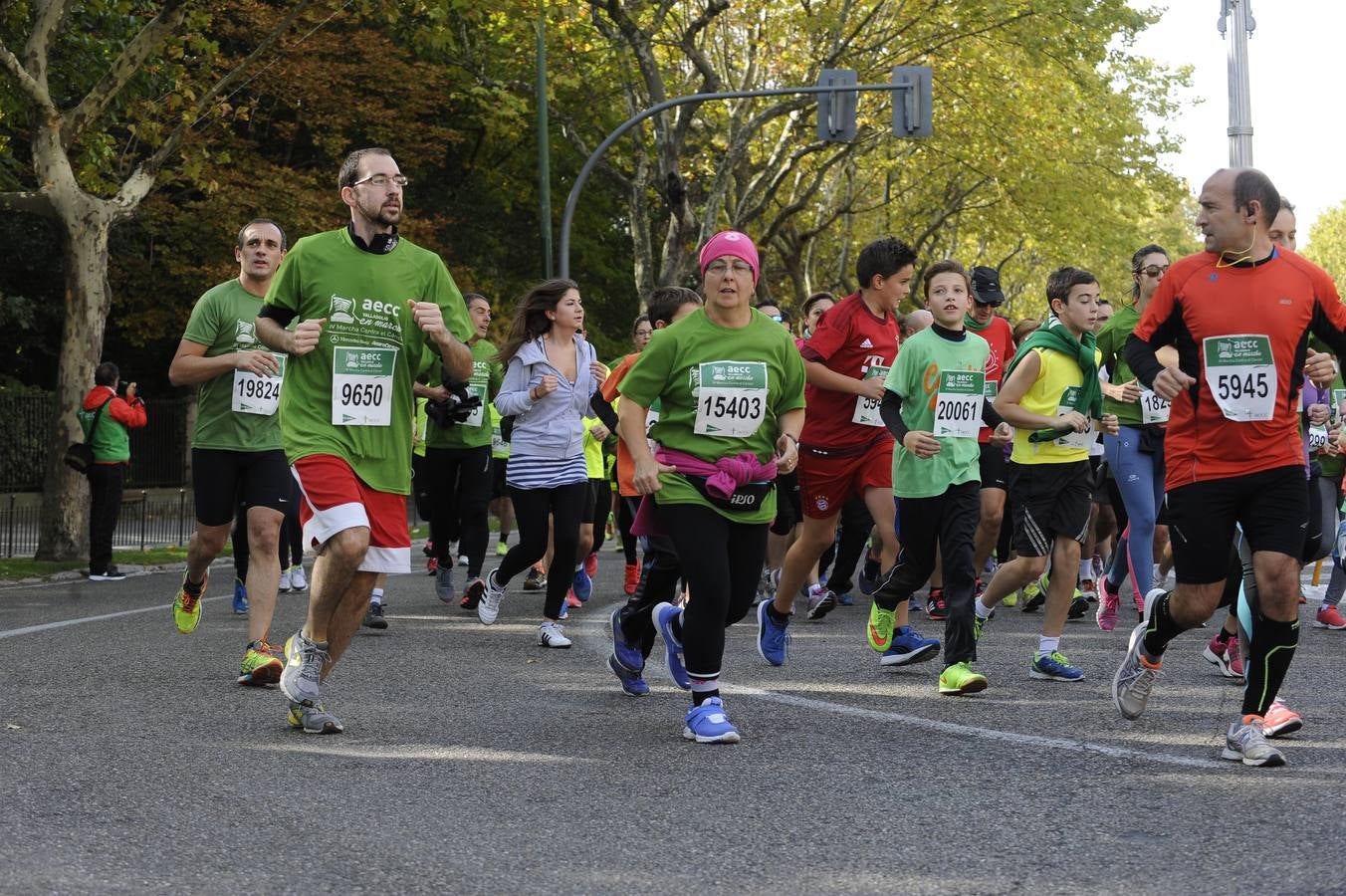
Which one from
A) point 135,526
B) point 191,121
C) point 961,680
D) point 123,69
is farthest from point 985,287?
point 135,526

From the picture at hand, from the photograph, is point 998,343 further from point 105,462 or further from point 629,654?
point 105,462

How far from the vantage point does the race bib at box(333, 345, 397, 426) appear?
6617mm

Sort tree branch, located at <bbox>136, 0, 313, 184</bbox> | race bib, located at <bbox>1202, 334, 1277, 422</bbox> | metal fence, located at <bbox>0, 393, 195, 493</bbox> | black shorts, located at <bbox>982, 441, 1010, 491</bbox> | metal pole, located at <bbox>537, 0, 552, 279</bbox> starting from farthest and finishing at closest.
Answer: metal fence, located at <bbox>0, 393, 195, 493</bbox> < metal pole, located at <bbox>537, 0, 552, 279</bbox> < tree branch, located at <bbox>136, 0, 313, 184</bbox> < black shorts, located at <bbox>982, 441, 1010, 491</bbox> < race bib, located at <bbox>1202, 334, 1277, 422</bbox>

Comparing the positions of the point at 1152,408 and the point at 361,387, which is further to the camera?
the point at 1152,408

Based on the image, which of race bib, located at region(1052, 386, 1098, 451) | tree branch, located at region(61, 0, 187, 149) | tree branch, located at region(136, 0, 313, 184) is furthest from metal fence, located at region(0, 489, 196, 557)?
race bib, located at region(1052, 386, 1098, 451)

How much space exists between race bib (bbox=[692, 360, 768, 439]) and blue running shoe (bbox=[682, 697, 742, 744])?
990 millimetres

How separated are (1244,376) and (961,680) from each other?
80.2 inches

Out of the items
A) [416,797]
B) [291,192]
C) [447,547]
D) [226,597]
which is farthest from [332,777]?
[291,192]

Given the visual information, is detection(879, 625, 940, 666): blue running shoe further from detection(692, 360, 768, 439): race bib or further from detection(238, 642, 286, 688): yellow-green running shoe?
detection(238, 642, 286, 688): yellow-green running shoe

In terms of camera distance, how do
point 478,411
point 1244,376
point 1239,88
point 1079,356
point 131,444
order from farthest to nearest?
point 131,444 < point 1239,88 < point 478,411 < point 1079,356 < point 1244,376

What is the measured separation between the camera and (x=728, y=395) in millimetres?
6723

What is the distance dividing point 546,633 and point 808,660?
1.44 meters

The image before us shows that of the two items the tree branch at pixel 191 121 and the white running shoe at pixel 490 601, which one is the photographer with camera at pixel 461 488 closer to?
the white running shoe at pixel 490 601

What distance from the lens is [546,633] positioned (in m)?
9.63
